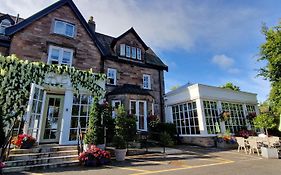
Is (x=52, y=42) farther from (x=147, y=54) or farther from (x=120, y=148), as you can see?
(x=147, y=54)

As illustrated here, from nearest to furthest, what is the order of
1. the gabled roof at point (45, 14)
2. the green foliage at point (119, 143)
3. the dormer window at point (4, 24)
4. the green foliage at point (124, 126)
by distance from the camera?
the green foliage at point (119, 143)
the green foliage at point (124, 126)
the gabled roof at point (45, 14)
the dormer window at point (4, 24)

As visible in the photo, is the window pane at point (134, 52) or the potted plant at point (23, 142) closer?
the potted plant at point (23, 142)

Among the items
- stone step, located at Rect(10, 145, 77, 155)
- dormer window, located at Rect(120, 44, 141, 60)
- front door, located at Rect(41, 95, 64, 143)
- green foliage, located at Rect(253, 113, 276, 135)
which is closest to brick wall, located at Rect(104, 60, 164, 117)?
dormer window, located at Rect(120, 44, 141, 60)

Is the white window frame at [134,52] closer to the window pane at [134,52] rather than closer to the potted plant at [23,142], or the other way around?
the window pane at [134,52]

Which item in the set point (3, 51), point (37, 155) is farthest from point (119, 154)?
point (3, 51)

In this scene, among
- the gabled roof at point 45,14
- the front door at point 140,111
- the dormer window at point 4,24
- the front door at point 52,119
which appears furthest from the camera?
the front door at point 140,111

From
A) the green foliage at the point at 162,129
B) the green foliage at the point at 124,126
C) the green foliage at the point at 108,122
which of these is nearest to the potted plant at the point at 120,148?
the green foliage at the point at 124,126

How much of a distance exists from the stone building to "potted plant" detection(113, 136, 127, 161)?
2918 millimetres

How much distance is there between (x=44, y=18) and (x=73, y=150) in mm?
10013

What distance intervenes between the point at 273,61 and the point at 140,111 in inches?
469

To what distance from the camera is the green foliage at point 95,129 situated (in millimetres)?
8409

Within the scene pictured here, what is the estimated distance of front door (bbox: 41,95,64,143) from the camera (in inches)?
420

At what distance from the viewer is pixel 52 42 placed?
496 inches

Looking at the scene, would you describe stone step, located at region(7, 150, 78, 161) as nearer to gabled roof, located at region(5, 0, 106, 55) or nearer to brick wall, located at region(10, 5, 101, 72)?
brick wall, located at region(10, 5, 101, 72)
